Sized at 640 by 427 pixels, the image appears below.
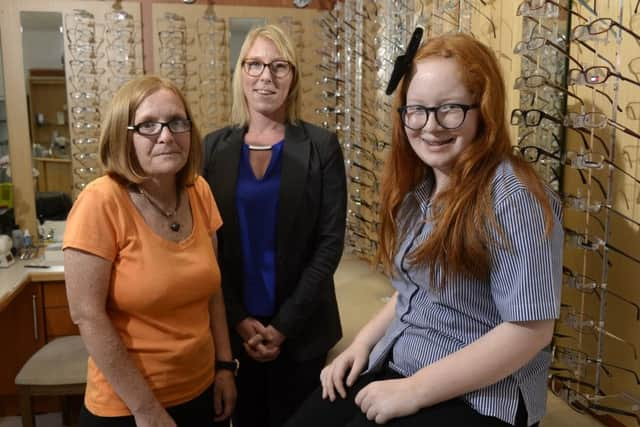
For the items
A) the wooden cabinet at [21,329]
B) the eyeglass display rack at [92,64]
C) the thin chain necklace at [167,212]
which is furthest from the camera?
the eyeglass display rack at [92,64]

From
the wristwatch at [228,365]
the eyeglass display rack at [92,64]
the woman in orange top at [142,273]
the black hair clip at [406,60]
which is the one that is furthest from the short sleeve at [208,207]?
the eyeglass display rack at [92,64]

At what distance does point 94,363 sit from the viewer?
1257 millimetres

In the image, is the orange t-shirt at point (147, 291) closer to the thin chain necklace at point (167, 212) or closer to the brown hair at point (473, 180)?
the thin chain necklace at point (167, 212)

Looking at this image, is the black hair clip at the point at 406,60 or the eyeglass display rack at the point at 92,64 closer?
the black hair clip at the point at 406,60

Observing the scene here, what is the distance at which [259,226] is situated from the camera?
1600mm

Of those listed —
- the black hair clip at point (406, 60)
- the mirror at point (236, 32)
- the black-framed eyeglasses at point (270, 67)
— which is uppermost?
the mirror at point (236, 32)

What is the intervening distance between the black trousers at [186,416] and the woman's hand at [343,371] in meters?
0.35

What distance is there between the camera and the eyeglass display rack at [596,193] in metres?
1.45

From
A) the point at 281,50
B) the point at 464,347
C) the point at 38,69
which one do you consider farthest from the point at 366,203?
the point at 464,347

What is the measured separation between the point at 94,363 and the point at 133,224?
32 centimetres

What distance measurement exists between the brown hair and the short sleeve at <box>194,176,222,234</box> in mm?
620

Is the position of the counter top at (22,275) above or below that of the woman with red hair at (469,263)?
below

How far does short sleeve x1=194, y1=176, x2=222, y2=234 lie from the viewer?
146 cm

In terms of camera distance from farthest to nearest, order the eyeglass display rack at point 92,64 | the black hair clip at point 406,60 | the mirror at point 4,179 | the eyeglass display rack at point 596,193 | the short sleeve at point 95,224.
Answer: the eyeglass display rack at point 92,64 < the mirror at point 4,179 < the eyeglass display rack at point 596,193 < the short sleeve at point 95,224 < the black hair clip at point 406,60
